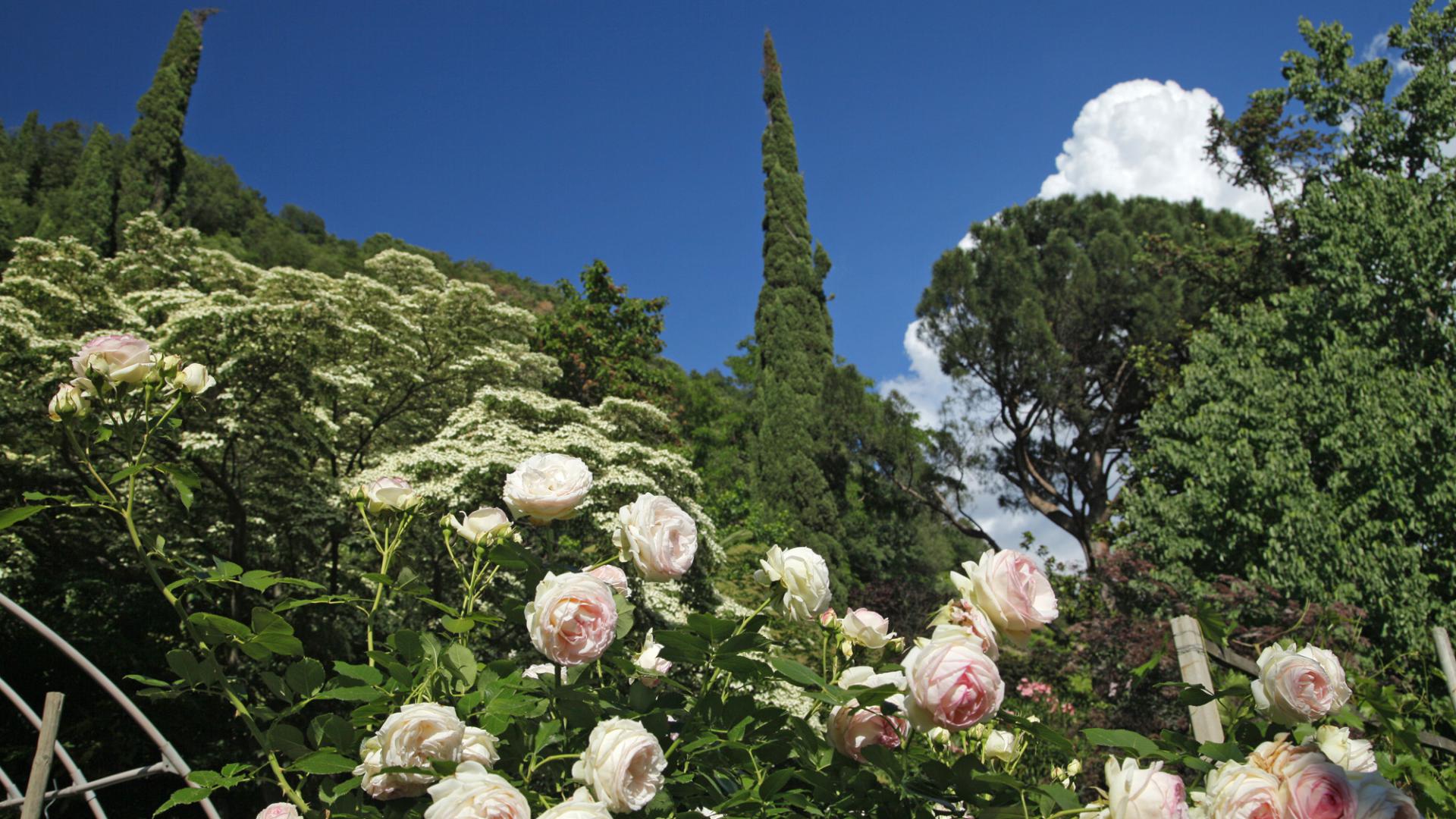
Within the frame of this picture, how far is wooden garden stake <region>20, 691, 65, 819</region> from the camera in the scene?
46.5 inches

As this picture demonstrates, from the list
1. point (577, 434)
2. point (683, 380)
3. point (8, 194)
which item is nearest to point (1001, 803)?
point (577, 434)

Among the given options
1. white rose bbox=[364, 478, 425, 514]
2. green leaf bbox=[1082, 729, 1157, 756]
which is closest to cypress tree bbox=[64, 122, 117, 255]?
white rose bbox=[364, 478, 425, 514]

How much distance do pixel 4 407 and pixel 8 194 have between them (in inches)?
773

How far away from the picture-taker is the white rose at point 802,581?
0.90 metres

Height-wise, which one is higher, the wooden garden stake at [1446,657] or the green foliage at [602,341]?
the green foliage at [602,341]

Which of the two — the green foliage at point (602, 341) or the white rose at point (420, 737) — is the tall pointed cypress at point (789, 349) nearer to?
the green foliage at point (602, 341)

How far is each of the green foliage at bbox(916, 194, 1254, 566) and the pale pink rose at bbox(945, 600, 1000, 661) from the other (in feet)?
40.1

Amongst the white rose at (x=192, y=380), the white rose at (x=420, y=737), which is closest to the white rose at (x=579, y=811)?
the white rose at (x=420, y=737)

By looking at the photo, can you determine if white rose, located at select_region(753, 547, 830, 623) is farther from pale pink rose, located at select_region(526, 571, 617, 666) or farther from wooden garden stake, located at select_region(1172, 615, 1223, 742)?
wooden garden stake, located at select_region(1172, 615, 1223, 742)

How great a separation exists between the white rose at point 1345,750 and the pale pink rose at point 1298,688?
9cm

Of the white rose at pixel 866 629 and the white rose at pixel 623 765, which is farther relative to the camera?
the white rose at pixel 866 629

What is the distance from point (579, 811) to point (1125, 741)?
56 cm

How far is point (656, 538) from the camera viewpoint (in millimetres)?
890

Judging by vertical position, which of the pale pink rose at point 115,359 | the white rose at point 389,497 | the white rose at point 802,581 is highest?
the pale pink rose at point 115,359
